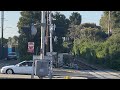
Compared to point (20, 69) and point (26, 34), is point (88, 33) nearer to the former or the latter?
point (26, 34)

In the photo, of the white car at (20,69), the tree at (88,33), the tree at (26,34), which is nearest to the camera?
the white car at (20,69)

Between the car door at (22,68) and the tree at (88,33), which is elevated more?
the tree at (88,33)

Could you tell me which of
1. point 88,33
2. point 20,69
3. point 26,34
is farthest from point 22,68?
point 88,33

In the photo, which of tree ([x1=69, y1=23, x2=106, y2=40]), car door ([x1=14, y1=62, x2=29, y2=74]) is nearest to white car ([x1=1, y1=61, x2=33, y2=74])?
car door ([x1=14, y1=62, x2=29, y2=74])

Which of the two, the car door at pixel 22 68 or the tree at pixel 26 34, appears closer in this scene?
the car door at pixel 22 68

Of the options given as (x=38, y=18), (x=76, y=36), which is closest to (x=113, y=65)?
(x=38, y=18)

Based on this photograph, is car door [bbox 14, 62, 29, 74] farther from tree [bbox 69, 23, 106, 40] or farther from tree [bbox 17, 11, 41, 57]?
tree [bbox 69, 23, 106, 40]

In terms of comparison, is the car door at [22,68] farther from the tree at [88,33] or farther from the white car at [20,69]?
the tree at [88,33]

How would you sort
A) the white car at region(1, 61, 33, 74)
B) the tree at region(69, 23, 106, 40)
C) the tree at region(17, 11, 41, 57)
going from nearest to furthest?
1. the white car at region(1, 61, 33, 74)
2. the tree at region(17, 11, 41, 57)
3. the tree at region(69, 23, 106, 40)

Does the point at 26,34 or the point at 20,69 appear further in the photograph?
the point at 26,34

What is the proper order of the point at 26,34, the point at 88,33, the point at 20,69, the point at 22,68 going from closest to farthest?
the point at 22,68, the point at 20,69, the point at 26,34, the point at 88,33

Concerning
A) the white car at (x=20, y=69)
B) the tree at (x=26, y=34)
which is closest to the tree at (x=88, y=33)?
the tree at (x=26, y=34)
